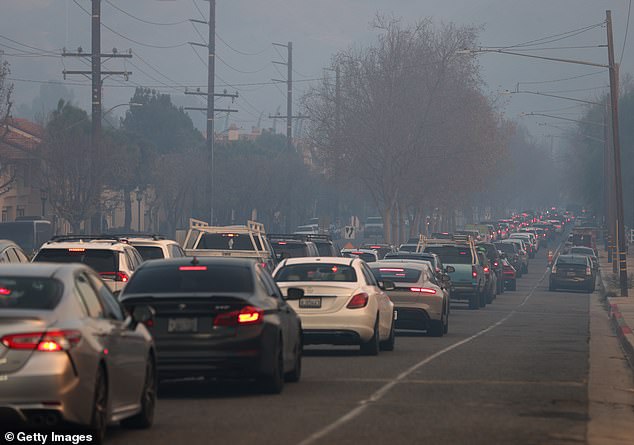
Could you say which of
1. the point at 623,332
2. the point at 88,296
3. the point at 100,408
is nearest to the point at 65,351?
the point at 100,408

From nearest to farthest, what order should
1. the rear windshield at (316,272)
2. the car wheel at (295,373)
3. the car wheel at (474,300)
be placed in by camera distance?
the car wheel at (295,373) → the rear windshield at (316,272) → the car wheel at (474,300)

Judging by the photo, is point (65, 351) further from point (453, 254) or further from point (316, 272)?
point (453, 254)

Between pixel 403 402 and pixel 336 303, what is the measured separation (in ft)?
20.2

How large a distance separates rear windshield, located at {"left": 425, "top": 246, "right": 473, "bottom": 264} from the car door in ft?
103

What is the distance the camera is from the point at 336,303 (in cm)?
2094

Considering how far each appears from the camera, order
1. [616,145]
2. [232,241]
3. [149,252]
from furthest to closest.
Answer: [616,145]
[232,241]
[149,252]

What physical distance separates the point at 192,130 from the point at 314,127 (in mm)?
58554

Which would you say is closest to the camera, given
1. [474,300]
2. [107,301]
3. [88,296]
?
[88,296]

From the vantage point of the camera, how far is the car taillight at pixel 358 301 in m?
20.9

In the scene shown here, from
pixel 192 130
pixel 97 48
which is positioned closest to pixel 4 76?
pixel 97 48

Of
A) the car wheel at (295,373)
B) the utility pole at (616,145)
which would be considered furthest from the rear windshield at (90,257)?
the utility pole at (616,145)

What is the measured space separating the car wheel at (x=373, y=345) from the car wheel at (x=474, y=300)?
69.3 ft

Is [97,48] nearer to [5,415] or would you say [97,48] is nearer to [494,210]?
[5,415]

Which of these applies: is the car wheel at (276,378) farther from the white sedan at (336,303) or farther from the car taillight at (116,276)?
the car taillight at (116,276)
